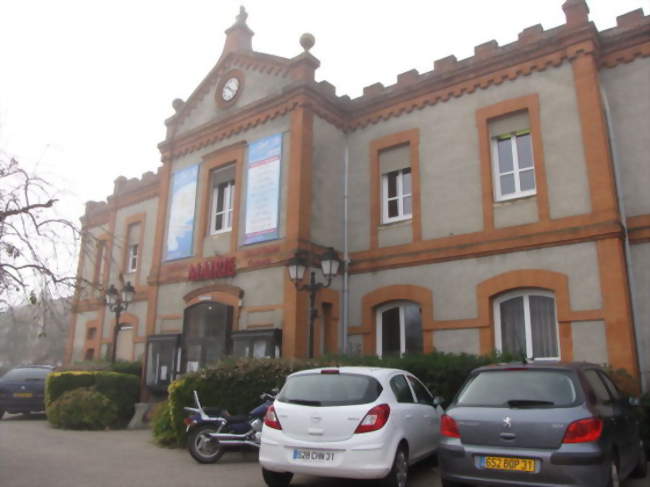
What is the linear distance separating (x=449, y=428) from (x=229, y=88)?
1359cm

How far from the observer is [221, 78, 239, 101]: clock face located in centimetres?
1679

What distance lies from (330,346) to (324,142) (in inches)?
216

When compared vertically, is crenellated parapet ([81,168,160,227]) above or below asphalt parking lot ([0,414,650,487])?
above

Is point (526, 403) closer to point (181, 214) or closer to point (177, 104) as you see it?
point (181, 214)

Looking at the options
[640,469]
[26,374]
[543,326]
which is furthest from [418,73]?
[26,374]

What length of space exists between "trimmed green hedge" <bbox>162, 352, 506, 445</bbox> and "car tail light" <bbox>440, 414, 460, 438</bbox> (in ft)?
12.1

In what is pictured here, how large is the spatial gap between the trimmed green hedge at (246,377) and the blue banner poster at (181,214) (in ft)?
20.2

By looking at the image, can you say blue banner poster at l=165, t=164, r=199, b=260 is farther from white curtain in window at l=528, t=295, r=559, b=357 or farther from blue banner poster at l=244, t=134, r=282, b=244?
white curtain in window at l=528, t=295, r=559, b=357

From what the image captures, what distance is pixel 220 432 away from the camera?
8.96 m

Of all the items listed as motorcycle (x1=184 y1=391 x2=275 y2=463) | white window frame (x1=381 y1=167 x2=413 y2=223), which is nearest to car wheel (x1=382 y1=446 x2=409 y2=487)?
motorcycle (x1=184 y1=391 x2=275 y2=463)

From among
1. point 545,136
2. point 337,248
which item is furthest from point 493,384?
point 337,248

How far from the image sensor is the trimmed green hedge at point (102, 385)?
14.7m

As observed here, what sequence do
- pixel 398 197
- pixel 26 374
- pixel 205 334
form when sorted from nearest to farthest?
pixel 398 197, pixel 205 334, pixel 26 374

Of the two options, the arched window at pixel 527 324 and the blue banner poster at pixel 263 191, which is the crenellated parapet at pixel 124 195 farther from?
the arched window at pixel 527 324
